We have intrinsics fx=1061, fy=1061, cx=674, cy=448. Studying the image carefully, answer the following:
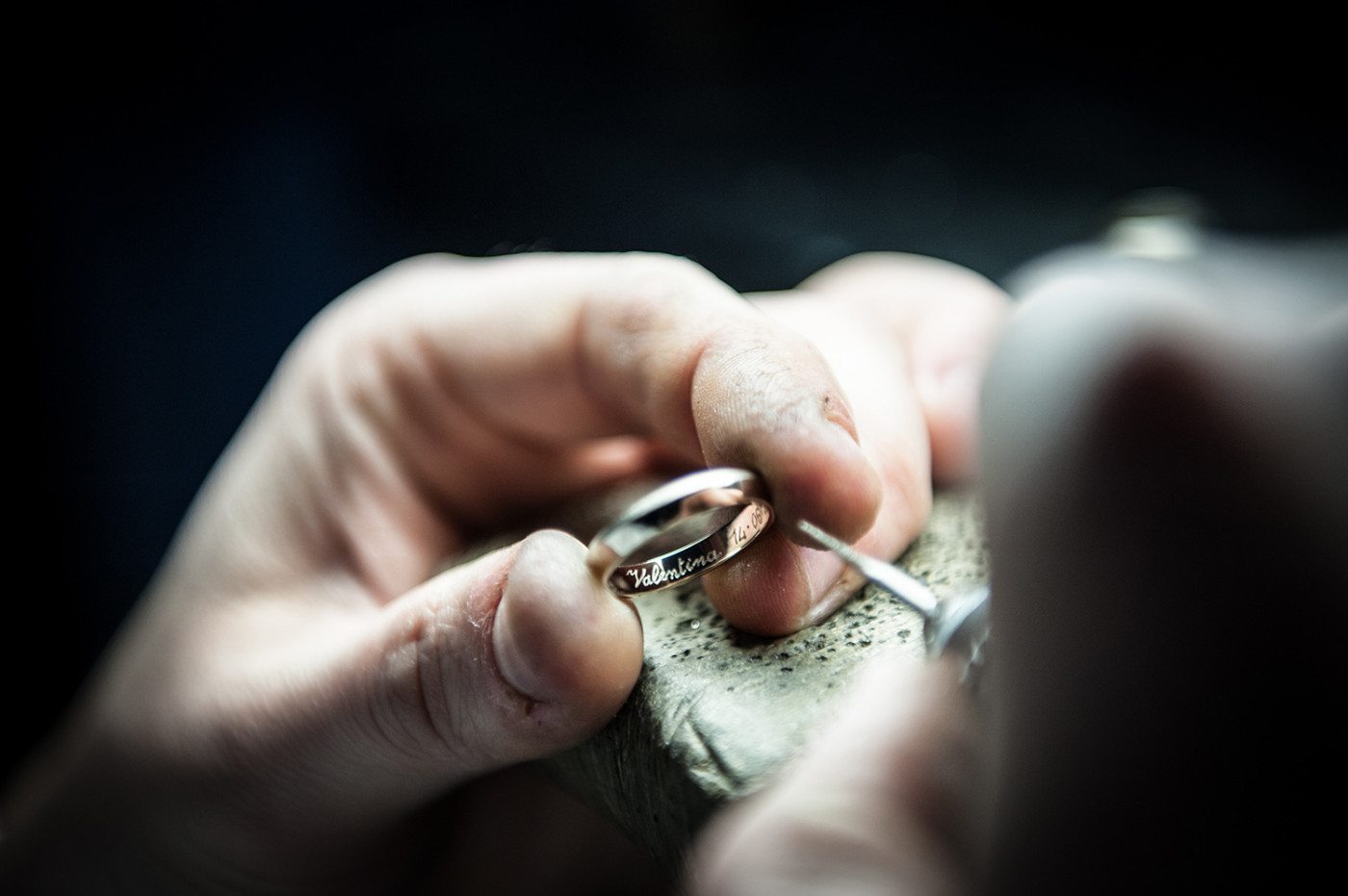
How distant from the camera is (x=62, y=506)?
1.25 m

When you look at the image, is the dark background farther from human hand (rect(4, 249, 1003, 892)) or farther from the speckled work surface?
the speckled work surface

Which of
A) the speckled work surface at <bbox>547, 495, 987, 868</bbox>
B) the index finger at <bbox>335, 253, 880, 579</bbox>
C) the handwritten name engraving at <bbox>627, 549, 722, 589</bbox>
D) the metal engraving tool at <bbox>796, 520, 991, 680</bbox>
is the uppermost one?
the index finger at <bbox>335, 253, 880, 579</bbox>

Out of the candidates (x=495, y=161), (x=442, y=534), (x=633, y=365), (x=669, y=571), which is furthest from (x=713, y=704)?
(x=495, y=161)

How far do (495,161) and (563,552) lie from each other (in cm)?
85

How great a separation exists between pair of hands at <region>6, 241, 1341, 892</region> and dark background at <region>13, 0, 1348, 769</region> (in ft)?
0.81

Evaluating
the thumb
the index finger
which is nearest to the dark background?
the index finger

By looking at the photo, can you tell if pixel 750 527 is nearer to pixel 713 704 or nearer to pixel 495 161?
pixel 713 704

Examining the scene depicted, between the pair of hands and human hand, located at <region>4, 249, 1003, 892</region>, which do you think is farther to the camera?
human hand, located at <region>4, 249, 1003, 892</region>

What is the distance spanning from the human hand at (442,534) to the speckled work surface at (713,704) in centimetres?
2

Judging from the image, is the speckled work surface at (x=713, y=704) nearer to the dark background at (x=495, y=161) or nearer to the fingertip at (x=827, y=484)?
the fingertip at (x=827, y=484)

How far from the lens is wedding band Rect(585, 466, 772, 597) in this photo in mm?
436

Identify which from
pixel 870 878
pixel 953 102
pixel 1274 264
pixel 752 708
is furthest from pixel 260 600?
pixel 953 102

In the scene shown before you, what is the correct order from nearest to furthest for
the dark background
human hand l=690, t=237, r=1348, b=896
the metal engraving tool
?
human hand l=690, t=237, r=1348, b=896
the metal engraving tool
the dark background

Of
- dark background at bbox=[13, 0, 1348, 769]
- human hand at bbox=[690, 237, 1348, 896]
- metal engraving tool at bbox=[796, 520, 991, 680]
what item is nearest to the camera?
human hand at bbox=[690, 237, 1348, 896]
